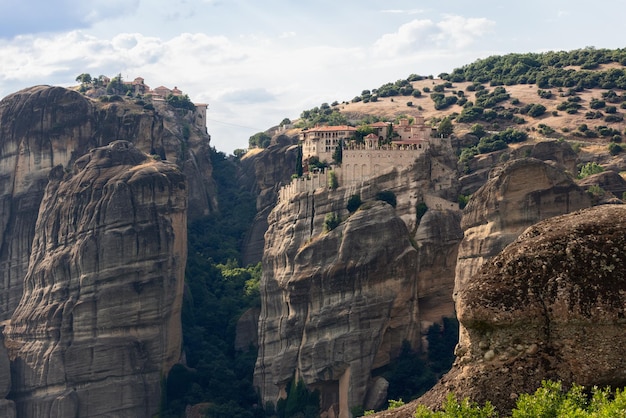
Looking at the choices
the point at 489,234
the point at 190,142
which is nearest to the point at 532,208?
the point at 489,234

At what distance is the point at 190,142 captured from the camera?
150 m

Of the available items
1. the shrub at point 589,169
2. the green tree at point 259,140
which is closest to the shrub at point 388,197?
the shrub at point 589,169

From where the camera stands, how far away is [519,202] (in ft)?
288

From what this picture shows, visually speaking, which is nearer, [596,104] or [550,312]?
[550,312]

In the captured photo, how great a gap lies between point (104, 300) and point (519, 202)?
3560 centimetres

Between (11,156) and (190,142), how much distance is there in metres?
33.5

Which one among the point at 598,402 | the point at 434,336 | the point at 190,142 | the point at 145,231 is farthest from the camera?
the point at 190,142

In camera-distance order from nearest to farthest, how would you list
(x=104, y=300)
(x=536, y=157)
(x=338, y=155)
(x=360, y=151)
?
(x=104, y=300)
(x=360, y=151)
(x=338, y=155)
(x=536, y=157)

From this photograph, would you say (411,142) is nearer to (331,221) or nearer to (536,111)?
(331,221)

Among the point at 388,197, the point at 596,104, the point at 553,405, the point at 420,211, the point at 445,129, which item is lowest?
the point at 553,405

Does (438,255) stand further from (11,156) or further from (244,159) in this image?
(244,159)

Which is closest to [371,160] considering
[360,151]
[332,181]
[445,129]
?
[360,151]

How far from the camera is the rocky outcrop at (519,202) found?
87.4m

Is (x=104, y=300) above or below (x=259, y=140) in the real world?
below
